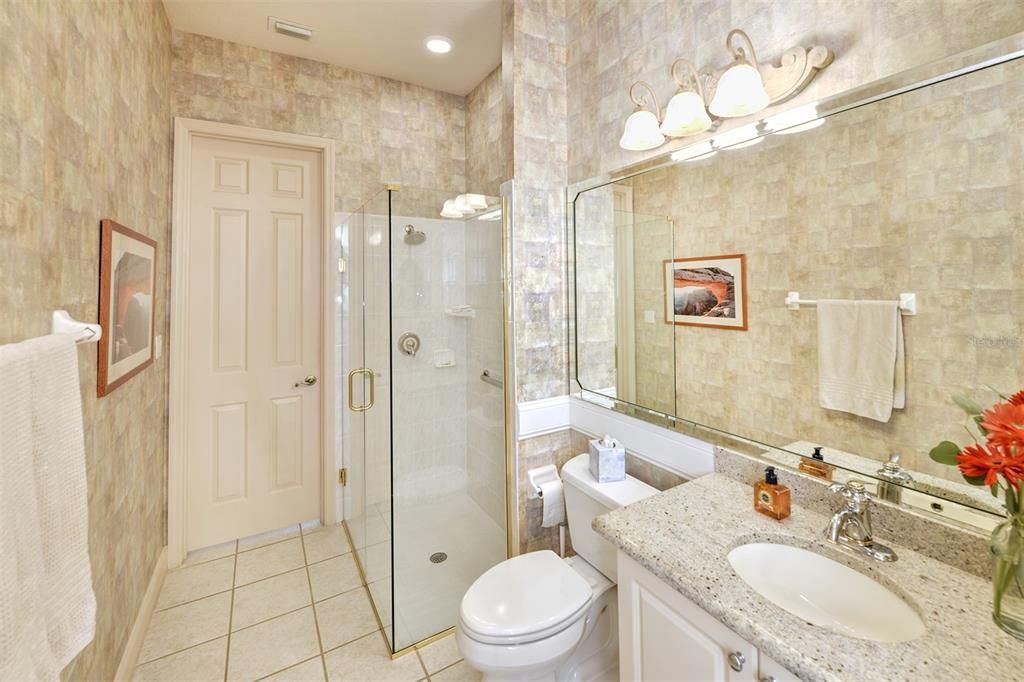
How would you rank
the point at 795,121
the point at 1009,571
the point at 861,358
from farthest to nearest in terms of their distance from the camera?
1. the point at 795,121
2. the point at 861,358
3. the point at 1009,571

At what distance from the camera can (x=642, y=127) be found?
155 centimetres

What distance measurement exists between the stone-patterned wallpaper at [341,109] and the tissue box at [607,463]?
2071 mm

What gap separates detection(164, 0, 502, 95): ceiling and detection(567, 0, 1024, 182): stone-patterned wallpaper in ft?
1.87

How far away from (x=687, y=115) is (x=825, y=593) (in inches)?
56.0

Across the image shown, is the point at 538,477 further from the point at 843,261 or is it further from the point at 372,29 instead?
the point at 372,29

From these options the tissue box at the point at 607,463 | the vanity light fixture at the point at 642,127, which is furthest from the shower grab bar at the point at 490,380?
the vanity light fixture at the point at 642,127

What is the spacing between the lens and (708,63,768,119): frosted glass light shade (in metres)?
1.22

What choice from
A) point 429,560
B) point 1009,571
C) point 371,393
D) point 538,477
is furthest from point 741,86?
point 429,560

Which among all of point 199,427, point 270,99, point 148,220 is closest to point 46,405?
point 148,220

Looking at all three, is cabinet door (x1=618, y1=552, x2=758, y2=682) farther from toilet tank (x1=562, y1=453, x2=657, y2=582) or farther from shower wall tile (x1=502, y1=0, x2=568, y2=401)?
shower wall tile (x1=502, y1=0, x2=568, y2=401)

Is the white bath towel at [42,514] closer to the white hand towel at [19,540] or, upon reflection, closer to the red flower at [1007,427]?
the white hand towel at [19,540]

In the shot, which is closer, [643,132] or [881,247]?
[881,247]

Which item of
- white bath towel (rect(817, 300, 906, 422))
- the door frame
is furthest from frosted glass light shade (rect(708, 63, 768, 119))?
the door frame

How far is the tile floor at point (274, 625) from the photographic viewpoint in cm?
165
